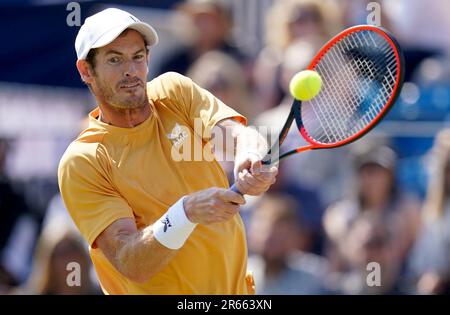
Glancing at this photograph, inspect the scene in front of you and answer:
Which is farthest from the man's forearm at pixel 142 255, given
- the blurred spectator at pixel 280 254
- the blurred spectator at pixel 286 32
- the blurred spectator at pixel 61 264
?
the blurred spectator at pixel 286 32

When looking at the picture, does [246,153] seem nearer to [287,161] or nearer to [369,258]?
[369,258]

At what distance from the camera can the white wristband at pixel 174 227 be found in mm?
3898

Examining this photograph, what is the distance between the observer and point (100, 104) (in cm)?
433

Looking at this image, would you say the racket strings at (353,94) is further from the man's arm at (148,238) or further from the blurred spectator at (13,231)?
the blurred spectator at (13,231)

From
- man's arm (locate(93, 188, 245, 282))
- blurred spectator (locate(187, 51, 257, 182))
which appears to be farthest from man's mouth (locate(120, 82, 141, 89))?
blurred spectator (locate(187, 51, 257, 182))

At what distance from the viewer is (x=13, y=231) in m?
7.50

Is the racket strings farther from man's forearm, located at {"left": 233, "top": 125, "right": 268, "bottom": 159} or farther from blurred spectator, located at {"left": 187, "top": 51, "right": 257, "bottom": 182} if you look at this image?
blurred spectator, located at {"left": 187, "top": 51, "right": 257, "bottom": 182}

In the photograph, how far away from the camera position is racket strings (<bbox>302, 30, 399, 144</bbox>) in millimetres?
4355

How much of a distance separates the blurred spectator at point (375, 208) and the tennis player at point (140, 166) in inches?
92.8

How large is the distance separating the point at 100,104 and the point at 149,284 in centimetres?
76

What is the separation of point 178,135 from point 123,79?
32 centimetres

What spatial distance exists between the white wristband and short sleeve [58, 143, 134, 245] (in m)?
0.23

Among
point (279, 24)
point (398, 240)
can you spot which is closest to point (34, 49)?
point (279, 24)

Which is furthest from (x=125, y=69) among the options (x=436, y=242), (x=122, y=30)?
(x=436, y=242)
